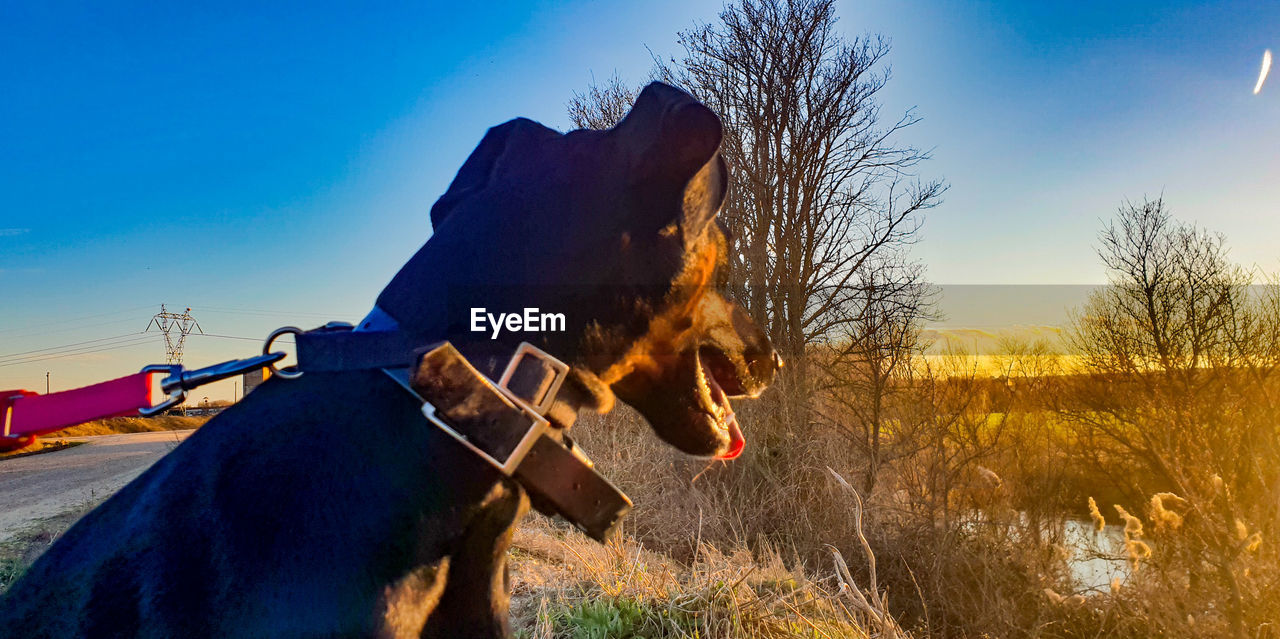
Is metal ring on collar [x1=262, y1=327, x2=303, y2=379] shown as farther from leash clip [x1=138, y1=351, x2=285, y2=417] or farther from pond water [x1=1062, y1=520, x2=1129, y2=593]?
pond water [x1=1062, y1=520, x2=1129, y2=593]

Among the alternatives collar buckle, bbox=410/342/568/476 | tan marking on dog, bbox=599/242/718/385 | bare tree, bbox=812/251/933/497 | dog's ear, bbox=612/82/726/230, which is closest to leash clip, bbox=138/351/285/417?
collar buckle, bbox=410/342/568/476

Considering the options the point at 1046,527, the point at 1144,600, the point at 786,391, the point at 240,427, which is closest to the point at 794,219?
the point at 786,391

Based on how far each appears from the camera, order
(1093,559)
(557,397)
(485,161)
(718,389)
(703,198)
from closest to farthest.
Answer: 1. (557,397)
2. (703,198)
3. (485,161)
4. (718,389)
5. (1093,559)

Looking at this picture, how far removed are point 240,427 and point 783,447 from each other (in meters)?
9.14

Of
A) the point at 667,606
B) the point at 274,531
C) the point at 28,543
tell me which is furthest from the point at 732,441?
the point at 28,543

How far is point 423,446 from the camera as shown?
1120mm

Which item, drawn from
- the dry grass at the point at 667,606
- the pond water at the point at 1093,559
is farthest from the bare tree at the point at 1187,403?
the dry grass at the point at 667,606

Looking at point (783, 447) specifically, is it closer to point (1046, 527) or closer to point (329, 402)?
point (1046, 527)

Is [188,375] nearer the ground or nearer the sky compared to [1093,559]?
nearer the sky

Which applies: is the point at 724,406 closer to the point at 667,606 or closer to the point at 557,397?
the point at 557,397

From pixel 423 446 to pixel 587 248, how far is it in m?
0.48

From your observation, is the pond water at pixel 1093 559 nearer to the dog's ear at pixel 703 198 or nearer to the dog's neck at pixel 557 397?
the dog's ear at pixel 703 198

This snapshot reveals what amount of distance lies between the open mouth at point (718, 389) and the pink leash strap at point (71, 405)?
49.0 inches

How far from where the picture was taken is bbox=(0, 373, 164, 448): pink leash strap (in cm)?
145
